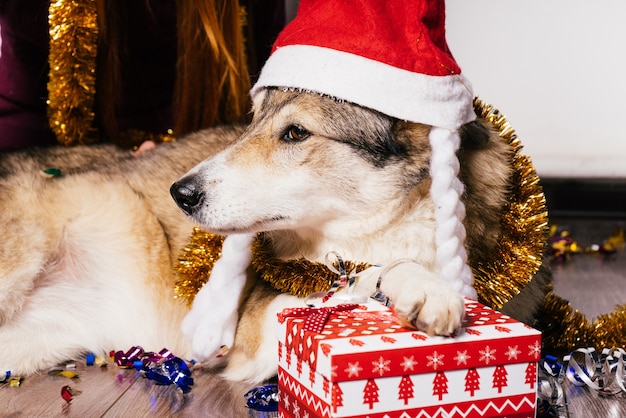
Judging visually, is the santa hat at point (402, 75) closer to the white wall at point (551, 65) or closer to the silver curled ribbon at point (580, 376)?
the silver curled ribbon at point (580, 376)

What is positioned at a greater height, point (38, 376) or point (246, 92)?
point (246, 92)

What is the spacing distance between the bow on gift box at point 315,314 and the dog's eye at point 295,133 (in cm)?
47

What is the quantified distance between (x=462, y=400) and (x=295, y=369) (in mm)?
324

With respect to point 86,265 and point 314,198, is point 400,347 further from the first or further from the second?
point 86,265

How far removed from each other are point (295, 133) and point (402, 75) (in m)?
0.30

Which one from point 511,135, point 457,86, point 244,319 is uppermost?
point 457,86

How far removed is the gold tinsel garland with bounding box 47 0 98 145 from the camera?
2516 millimetres

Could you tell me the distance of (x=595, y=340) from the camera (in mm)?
2066

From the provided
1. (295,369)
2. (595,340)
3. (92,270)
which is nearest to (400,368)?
(295,369)

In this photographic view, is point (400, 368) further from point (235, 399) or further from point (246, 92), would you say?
point (246, 92)

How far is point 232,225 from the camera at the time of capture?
1.60m

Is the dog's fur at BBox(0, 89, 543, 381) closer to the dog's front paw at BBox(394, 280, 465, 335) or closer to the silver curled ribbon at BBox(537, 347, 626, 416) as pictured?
the dog's front paw at BBox(394, 280, 465, 335)

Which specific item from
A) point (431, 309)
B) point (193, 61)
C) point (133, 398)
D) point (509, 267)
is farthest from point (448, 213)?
point (193, 61)

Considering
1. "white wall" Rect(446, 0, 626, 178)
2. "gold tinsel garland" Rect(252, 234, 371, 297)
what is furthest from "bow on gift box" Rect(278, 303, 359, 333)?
"white wall" Rect(446, 0, 626, 178)
